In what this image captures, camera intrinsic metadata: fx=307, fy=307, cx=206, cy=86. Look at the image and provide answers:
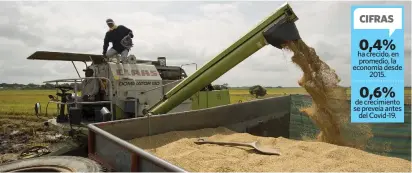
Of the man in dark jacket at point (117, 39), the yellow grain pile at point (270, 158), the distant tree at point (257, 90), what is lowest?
the yellow grain pile at point (270, 158)

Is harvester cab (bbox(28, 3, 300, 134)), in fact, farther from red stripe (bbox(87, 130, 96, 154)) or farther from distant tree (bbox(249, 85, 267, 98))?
distant tree (bbox(249, 85, 267, 98))

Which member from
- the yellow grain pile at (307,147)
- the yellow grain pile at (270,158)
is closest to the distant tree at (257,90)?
the yellow grain pile at (307,147)

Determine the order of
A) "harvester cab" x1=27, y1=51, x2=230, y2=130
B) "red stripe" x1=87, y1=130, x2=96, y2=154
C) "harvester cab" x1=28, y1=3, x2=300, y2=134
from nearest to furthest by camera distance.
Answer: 1. "red stripe" x1=87, y1=130, x2=96, y2=154
2. "harvester cab" x1=28, y1=3, x2=300, y2=134
3. "harvester cab" x1=27, y1=51, x2=230, y2=130

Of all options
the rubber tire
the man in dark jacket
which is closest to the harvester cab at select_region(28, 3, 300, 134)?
the man in dark jacket

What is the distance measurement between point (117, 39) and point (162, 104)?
193 centimetres

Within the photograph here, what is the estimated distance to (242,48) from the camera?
5.26 meters

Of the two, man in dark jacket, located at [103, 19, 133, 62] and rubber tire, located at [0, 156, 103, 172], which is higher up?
man in dark jacket, located at [103, 19, 133, 62]

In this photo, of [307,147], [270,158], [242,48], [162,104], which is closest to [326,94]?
[307,147]

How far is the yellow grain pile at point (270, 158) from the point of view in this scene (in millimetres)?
3162

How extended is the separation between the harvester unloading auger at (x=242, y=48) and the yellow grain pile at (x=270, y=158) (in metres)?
1.50

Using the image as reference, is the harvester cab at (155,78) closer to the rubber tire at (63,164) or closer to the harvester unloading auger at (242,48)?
the harvester unloading auger at (242,48)

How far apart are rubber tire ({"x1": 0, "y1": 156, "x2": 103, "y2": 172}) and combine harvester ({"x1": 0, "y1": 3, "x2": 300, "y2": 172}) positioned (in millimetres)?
27

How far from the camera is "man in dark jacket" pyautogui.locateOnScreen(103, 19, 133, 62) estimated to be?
21.9 ft

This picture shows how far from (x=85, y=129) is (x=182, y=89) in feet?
6.23
